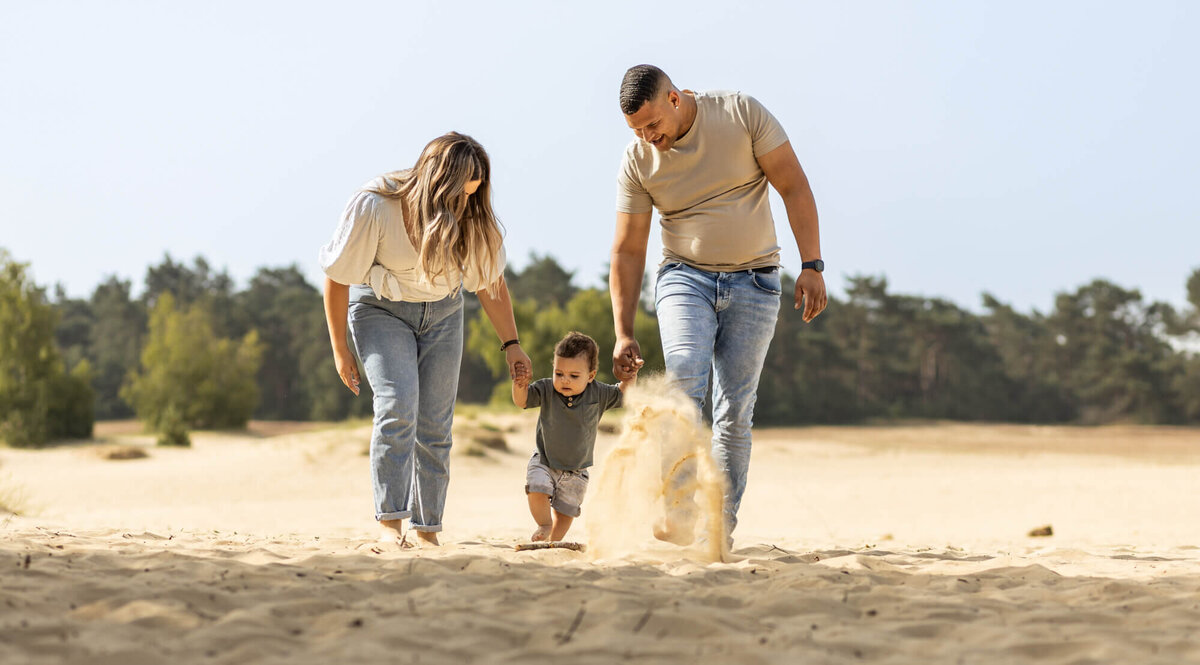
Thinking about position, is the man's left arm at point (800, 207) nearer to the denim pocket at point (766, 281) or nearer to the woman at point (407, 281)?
the denim pocket at point (766, 281)

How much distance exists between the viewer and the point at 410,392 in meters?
4.33

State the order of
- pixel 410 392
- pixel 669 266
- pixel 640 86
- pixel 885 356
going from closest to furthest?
pixel 640 86
pixel 410 392
pixel 669 266
pixel 885 356

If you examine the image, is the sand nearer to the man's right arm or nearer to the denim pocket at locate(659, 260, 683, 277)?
the man's right arm

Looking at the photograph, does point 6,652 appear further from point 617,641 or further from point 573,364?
point 573,364

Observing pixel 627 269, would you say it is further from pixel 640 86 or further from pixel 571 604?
pixel 571 604

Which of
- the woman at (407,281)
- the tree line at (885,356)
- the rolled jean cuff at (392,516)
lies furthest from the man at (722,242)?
the tree line at (885,356)

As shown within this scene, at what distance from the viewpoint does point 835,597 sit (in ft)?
10.3

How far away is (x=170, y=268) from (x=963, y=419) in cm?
3621

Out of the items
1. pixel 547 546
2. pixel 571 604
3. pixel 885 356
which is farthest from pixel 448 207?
pixel 885 356

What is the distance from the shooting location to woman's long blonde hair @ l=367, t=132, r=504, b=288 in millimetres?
4176

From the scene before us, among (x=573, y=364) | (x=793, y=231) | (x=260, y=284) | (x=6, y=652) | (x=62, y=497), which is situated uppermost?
(x=260, y=284)

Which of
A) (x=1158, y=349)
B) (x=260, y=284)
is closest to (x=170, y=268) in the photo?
(x=260, y=284)

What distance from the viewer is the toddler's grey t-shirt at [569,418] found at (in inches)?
191

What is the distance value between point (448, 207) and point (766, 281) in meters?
1.43
